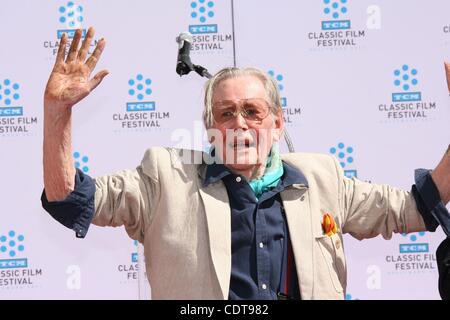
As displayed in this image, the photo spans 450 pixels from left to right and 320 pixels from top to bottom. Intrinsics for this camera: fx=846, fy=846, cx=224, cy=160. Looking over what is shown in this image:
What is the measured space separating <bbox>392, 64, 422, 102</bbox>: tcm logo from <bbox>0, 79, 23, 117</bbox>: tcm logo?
179cm

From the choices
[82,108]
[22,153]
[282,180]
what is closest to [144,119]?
[82,108]

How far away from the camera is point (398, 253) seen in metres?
4.02

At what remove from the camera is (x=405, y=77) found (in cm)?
400

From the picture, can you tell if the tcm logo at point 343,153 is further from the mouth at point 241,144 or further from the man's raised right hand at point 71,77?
the man's raised right hand at point 71,77

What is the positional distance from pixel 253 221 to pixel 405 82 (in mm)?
1828

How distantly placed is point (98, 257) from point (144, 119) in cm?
69

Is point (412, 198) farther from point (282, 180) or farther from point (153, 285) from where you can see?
point (153, 285)

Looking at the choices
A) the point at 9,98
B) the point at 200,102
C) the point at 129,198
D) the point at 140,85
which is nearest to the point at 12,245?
the point at 9,98

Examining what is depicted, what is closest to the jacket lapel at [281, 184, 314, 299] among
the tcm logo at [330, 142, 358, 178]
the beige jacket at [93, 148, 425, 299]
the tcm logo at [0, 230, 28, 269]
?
the beige jacket at [93, 148, 425, 299]

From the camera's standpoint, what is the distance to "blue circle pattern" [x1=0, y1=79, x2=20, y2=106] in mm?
4027

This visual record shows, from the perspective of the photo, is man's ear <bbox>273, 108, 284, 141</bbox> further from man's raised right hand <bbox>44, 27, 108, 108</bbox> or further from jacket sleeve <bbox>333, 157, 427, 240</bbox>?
man's raised right hand <bbox>44, 27, 108, 108</bbox>

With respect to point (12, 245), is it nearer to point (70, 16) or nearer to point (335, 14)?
point (70, 16)

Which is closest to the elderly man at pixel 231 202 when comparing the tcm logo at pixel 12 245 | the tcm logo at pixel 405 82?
the tcm logo at pixel 405 82

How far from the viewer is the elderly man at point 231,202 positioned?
2328 mm
